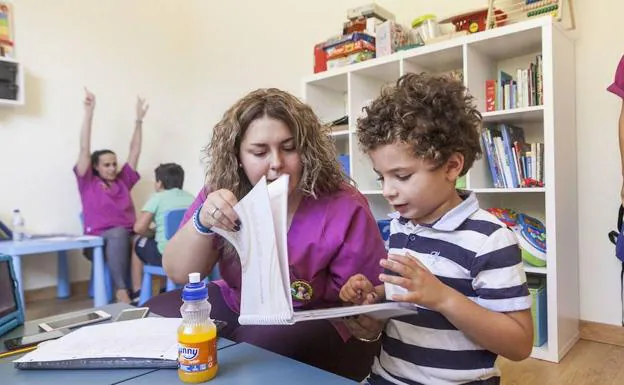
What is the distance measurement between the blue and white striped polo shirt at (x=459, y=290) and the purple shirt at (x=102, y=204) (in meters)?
2.98

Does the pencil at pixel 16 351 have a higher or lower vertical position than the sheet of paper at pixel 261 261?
lower

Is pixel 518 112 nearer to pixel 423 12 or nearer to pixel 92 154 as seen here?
pixel 423 12

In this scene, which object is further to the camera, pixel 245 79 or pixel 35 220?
pixel 245 79

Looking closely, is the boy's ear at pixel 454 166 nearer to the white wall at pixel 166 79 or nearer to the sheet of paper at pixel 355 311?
the sheet of paper at pixel 355 311

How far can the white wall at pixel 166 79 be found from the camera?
2107 millimetres

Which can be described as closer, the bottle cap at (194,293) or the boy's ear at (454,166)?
the bottle cap at (194,293)

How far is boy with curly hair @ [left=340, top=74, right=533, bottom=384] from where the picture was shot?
0.69 metres

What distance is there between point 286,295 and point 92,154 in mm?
3296

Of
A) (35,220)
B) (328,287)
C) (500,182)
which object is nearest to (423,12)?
(500,182)

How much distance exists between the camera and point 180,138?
4.12m

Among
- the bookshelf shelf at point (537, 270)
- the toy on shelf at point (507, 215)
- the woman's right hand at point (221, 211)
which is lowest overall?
the bookshelf shelf at point (537, 270)

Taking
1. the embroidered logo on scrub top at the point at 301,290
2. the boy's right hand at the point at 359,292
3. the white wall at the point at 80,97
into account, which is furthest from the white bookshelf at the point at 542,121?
the white wall at the point at 80,97

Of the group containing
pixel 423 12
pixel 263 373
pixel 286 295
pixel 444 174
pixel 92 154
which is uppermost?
pixel 423 12

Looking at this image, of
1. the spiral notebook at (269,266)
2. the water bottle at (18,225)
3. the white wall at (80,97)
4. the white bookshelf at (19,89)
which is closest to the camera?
the spiral notebook at (269,266)
